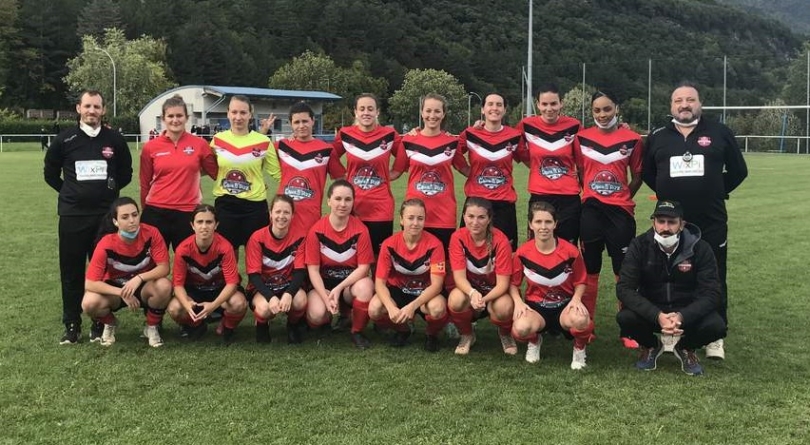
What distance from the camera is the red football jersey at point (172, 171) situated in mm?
5047

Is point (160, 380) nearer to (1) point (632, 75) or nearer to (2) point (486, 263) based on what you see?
(2) point (486, 263)

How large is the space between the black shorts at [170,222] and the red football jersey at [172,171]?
0.04 m

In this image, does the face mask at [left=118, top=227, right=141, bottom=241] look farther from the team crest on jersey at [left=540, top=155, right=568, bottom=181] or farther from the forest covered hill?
the forest covered hill

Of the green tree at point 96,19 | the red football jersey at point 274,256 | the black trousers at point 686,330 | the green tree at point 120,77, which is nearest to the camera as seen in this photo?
the black trousers at point 686,330

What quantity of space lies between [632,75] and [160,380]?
86.9 meters

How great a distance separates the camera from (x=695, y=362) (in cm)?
425

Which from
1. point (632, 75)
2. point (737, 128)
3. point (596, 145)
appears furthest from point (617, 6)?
point (596, 145)

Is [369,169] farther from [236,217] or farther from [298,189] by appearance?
[236,217]

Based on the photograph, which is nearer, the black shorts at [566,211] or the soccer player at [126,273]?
the soccer player at [126,273]

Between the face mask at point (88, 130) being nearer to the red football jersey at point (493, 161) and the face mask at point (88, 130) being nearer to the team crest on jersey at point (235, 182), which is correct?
the team crest on jersey at point (235, 182)

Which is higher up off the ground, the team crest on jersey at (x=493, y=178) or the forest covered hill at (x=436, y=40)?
the forest covered hill at (x=436, y=40)

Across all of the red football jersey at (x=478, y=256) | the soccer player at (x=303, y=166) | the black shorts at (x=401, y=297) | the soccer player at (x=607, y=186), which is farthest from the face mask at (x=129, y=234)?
the soccer player at (x=607, y=186)

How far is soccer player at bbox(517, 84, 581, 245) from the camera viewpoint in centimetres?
505

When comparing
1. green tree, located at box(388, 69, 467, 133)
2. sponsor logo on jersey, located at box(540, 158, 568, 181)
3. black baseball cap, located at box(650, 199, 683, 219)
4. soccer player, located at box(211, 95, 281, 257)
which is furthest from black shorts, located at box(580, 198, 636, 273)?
green tree, located at box(388, 69, 467, 133)
